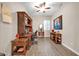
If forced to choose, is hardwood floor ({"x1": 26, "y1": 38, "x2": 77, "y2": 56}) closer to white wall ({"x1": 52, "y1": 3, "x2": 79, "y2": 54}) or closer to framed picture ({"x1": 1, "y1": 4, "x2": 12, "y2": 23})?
white wall ({"x1": 52, "y1": 3, "x2": 79, "y2": 54})

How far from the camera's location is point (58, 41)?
7.10 m

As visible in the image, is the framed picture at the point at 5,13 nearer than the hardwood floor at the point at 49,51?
Yes

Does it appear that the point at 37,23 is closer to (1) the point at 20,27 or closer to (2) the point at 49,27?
(2) the point at 49,27

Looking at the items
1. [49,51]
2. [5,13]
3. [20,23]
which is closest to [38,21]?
[20,23]

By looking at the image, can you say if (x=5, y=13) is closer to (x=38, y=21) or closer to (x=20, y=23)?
(x=20, y=23)

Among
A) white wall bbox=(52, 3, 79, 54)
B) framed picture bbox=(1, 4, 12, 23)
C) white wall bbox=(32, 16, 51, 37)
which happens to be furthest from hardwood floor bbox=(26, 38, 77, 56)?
white wall bbox=(32, 16, 51, 37)

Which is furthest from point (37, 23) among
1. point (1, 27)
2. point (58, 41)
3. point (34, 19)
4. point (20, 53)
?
point (1, 27)

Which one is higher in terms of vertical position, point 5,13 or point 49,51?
point 5,13

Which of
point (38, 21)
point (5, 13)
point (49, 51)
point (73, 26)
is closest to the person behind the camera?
point (5, 13)

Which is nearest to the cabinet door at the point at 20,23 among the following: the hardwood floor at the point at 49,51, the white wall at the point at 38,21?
the hardwood floor at the point at 49,51

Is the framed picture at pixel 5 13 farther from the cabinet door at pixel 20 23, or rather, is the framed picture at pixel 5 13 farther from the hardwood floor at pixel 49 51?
the cabinet door at pixel 20 23

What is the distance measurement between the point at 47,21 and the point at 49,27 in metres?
0.66

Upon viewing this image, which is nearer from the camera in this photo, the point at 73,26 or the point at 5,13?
the point at 5,13

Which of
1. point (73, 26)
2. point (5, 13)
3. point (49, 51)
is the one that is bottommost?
point (49, 51)
